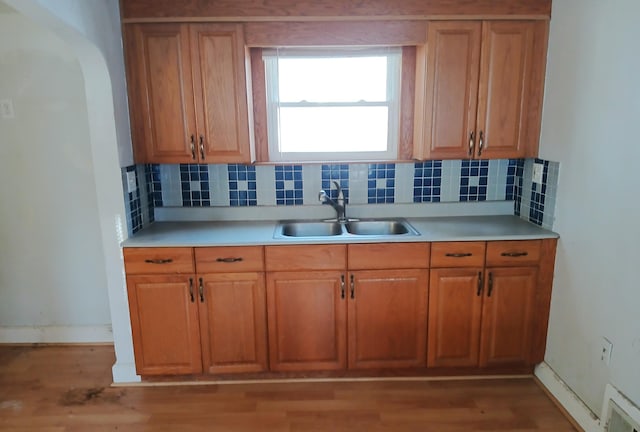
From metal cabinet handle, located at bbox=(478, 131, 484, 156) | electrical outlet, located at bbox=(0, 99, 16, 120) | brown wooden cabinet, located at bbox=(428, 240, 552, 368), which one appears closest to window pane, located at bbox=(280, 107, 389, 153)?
metal cabinet handle, located at bbox=(478, 131, 484, 156)

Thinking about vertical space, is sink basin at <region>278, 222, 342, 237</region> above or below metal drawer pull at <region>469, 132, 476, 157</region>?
below

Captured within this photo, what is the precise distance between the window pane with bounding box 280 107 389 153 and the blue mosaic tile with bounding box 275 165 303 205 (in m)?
0.13

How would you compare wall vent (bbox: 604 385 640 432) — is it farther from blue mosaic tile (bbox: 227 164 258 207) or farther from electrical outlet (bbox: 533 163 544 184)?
blue mosaic tile (bbox: 227 164 258 207)

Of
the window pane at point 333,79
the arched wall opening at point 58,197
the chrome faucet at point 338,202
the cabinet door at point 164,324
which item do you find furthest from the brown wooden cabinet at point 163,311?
the window pane at point 333,79

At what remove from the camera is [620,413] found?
181 centimetres

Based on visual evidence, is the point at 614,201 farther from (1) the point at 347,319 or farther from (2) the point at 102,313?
(2) the point at 102,313

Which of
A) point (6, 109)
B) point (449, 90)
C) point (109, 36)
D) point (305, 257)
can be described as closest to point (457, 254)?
point (305, 257)

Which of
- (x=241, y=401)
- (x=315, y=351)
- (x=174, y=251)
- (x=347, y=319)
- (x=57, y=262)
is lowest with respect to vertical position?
(x=241, y=401)

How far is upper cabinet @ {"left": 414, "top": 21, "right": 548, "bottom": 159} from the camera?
7.65 ft

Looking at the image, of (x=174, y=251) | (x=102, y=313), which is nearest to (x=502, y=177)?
(x=174, y=251)

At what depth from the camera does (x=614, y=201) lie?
185 cm

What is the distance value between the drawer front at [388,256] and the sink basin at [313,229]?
0.40 m

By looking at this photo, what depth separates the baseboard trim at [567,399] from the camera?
2.00 meters

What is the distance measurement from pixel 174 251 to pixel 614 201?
218 cm
